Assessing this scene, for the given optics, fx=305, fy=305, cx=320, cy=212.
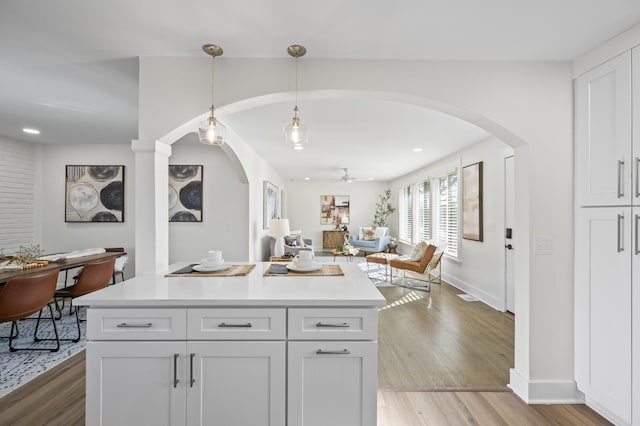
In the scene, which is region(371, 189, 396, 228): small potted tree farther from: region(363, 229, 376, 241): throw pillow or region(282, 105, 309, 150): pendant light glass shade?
region(282, 105, 309, 150): pendant light glass shade

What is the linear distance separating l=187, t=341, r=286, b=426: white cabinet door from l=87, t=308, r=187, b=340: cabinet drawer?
12cm

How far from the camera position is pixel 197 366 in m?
1.47

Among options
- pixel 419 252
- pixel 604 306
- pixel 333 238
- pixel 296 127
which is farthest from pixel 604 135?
pixel 333 238

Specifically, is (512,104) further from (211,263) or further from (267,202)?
(267,202)

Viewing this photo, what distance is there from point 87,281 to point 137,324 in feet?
8.52

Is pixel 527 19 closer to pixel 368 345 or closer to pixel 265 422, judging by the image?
pixel 368 345

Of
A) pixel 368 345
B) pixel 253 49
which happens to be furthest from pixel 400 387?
pixel 253 49

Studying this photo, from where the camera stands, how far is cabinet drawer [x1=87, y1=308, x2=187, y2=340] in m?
1.48

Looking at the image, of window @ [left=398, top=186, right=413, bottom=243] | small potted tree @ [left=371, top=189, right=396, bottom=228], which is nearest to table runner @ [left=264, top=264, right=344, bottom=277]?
window @ [left=398, top=186, right=413, bottom=243]

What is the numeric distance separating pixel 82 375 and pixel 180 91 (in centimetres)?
241

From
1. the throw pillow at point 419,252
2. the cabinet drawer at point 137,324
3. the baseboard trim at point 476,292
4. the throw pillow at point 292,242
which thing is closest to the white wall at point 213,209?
the throw pillow at point 292,242

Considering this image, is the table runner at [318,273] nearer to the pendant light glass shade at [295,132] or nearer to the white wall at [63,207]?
the pendant light glass shade at [295,132]

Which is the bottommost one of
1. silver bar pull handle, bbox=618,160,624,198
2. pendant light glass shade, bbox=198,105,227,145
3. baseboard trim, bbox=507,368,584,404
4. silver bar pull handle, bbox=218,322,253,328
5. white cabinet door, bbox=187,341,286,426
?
baseboard trim, bbox=507,368,584,404

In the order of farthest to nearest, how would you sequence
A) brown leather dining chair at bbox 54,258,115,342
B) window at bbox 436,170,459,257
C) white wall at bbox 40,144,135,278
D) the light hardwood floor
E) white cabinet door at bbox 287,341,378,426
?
window at bbox 436,170,459,257 < white wall at bbox 40,144,135,278 < brown leather dining chair at bbox 54,258,115,342 < the light hardwood floor < white cabinet door at bbox 287,341,378,426
